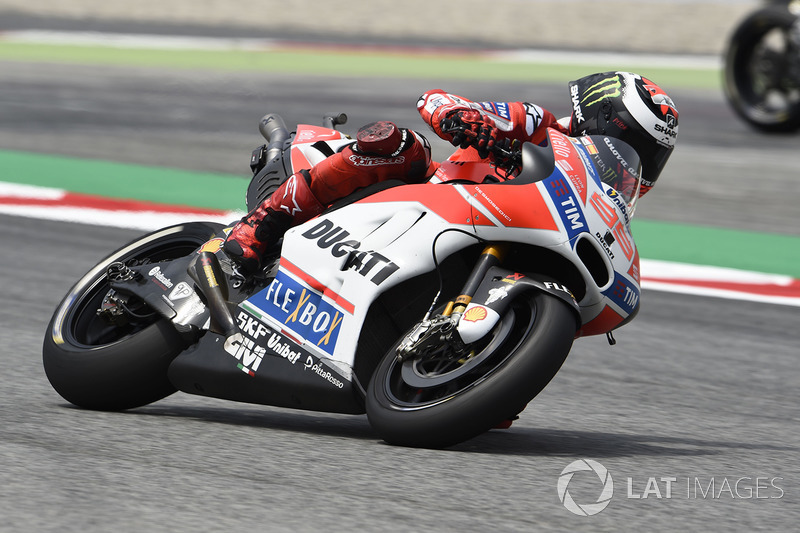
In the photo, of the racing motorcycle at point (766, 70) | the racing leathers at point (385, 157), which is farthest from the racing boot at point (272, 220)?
the racing motorcycle at point (766, 70)

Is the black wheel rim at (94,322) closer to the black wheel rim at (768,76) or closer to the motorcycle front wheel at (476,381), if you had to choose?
the motorcycle front wheel at (476,381)

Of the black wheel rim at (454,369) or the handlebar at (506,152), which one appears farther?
the handlebar at (506,152)

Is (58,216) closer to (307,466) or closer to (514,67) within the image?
(307,466)

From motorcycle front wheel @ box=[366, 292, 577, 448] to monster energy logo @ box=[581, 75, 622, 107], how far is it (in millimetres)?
891

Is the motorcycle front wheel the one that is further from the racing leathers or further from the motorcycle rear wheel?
the motorcycle rear wheel

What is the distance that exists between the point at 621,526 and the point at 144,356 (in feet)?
6.58

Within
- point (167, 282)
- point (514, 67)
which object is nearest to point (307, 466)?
point (167, 282)

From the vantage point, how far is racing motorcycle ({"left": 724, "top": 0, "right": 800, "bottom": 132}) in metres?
14.1

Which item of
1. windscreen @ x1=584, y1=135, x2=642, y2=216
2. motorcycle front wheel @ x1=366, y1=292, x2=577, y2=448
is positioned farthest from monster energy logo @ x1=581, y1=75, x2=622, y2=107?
motorcycle front wheel @ x1=366, y1=292, x2=577, y2=448

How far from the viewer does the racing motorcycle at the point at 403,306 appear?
13.6ft

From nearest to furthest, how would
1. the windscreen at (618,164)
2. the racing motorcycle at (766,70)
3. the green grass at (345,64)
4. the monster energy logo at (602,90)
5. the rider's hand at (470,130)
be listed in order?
the rider's hand at (470,130)
the windscreen at (618,164)
the monster energy logo at (602,90)
the racing motorcycle at (766,70)
the green grass at (345,64)

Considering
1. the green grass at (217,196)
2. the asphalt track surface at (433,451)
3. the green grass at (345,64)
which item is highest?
the asphalt track surface at (433,451)

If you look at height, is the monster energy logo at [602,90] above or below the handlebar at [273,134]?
above

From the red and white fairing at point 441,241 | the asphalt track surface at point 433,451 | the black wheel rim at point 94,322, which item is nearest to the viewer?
the asphalt track surface at point 433,451
